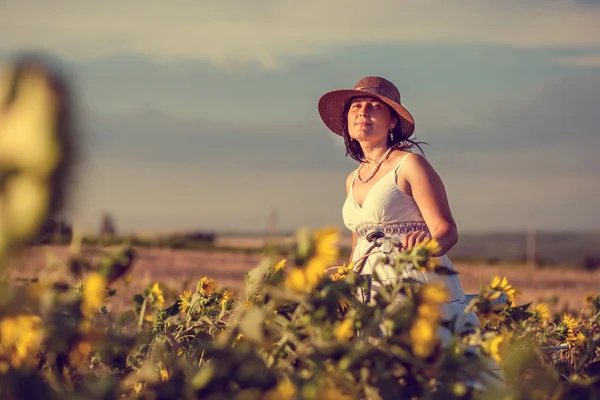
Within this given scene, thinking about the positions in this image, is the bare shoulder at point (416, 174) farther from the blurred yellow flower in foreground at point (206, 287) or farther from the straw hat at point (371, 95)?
the blurred yellow flower in foreground at point (206, 287)

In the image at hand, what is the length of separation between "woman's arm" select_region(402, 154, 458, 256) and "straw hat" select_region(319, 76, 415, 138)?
0.30 metres

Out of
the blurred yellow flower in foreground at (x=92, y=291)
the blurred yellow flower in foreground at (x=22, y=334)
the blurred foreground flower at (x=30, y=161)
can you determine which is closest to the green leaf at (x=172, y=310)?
the blurred yellow flower in foreground at (x=92, y=291)

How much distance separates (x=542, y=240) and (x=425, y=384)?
107011 mm

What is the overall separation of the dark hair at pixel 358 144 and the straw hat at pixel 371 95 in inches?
0.4

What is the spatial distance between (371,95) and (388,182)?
1.60 ft

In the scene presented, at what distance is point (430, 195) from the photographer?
3488 mm

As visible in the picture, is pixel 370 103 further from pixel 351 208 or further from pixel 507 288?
pixel 507 288

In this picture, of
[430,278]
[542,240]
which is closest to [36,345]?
[430,278]

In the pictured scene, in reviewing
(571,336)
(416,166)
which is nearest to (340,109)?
(416,166)

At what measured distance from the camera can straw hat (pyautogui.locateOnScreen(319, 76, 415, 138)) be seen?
377 cm

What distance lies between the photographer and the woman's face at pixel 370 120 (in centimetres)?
380

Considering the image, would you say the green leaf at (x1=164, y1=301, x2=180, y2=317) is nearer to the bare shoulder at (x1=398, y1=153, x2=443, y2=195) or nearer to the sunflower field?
the bare shoulder at (x1=398, y1=153, x2=443, y2=195)

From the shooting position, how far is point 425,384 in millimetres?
1850

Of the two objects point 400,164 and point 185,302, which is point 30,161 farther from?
point 400,164
